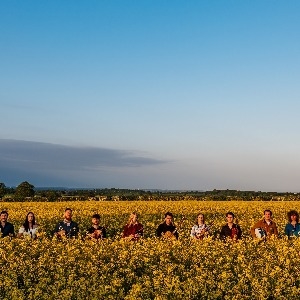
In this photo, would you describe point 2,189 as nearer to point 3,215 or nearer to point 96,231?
point 3,215

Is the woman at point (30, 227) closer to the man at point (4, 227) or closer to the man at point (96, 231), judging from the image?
the man at point (4, 227)

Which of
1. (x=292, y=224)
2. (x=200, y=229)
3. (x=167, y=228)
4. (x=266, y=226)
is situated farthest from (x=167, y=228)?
(x=292, y=224)

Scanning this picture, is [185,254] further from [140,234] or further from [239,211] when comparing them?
[239,211]

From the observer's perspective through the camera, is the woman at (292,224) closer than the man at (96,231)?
No

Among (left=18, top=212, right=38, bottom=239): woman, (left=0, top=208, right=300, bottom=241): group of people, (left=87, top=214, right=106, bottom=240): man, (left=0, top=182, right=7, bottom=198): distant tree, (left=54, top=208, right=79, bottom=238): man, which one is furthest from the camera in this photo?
(left=0, top=182, right=7, bottom=198): distant tree

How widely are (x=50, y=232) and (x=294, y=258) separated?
42.5 ft

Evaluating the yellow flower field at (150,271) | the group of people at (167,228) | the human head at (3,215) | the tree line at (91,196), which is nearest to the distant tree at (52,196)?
the tree line at (91,196)

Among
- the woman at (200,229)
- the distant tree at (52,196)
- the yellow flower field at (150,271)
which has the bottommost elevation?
the distant tree at (52,196)

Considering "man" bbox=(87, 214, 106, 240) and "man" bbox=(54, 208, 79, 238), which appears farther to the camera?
"man" bbox=(54, 208, 79, 238)

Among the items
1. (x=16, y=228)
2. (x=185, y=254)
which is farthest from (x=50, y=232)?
(x=185, y=254)

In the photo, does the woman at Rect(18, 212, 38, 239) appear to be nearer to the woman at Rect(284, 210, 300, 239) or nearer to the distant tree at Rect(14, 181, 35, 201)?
the woman at Rect(284, 210, 300, 239)

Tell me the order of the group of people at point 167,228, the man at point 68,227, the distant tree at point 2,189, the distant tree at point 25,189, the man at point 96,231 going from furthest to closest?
1. the distant tree at point 2,189
2. the distant tree at point 25,189
3. the man at point 68,227
4. the group of people at point 167,228
5. the man at point 96,231

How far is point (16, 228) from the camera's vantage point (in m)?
20.9

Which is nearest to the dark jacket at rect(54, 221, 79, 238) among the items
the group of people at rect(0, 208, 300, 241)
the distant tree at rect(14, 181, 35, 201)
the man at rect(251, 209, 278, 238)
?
the group of people at rect(0, 208, 300, 241)
